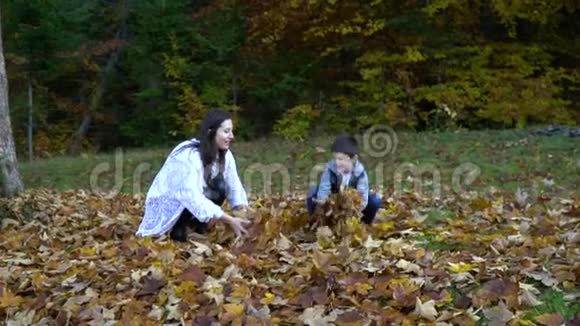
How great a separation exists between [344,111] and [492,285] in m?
15.9

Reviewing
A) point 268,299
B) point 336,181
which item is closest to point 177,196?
point 336,181

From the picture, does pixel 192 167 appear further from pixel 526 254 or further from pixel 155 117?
pixel 155 117

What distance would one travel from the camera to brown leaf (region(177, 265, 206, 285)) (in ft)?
12.5

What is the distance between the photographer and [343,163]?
16.5 ft

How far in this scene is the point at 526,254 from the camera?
3.82 meters

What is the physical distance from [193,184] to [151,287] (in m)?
1.30

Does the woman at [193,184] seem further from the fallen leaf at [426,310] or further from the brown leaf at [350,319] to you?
the fallen leaf at [426,310]

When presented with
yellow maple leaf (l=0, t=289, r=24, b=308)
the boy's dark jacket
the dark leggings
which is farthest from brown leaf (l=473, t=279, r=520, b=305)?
the dark leggings

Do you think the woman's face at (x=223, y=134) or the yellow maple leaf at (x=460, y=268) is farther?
the woman's face at (x=223, y=134)

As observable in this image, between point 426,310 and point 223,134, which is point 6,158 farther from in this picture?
point 426,310

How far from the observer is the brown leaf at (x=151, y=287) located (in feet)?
12.5

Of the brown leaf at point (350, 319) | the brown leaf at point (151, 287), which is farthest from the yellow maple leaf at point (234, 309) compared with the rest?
the brown leaf at point (151, 287)

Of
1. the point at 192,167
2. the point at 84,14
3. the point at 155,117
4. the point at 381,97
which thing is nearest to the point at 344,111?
the point at 381,97

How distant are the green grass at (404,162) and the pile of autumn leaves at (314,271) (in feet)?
12.7
